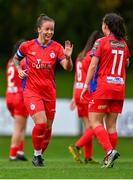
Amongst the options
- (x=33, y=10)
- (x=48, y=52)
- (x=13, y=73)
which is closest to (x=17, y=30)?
(x=33, y=10)

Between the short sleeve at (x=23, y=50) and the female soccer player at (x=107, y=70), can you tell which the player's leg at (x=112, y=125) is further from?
the short sleeve at (x=23, y=50)

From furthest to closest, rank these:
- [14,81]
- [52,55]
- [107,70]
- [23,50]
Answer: [14,81] → [23,50] → [52,55] → [107,70]

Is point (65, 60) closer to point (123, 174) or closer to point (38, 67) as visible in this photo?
point (38, 67)

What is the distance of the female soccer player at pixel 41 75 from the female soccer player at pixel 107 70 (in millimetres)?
441

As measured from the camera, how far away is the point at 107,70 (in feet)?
46.4

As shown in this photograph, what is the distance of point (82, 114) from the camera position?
17.2 m

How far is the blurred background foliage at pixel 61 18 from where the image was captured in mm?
47750

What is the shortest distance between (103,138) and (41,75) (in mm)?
1386

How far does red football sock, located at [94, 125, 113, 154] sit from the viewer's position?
13.9 metres

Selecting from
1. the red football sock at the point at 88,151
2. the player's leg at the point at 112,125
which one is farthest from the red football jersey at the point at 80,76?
the player's leg at the point at 112,125

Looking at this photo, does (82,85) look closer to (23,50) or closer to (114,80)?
(23,50)

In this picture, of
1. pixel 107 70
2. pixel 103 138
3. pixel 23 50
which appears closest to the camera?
pixel 103 138

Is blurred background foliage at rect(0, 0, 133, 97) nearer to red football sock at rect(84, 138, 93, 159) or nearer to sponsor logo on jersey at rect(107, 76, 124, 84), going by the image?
red football sock at rect(84, 138, 93, 159)

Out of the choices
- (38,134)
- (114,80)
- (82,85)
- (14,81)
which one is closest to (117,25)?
(114,80)
